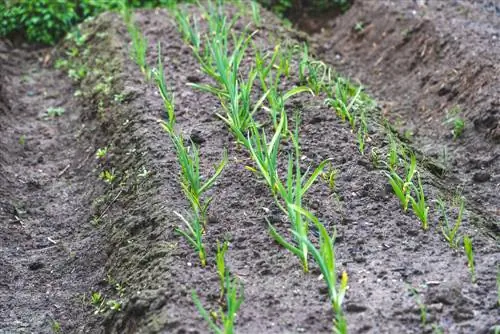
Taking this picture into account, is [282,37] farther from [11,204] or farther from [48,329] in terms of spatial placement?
[48,329]

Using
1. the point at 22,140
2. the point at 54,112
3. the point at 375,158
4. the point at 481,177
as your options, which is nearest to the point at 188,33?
the point at 54,112

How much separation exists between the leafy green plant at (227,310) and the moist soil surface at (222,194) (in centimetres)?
4

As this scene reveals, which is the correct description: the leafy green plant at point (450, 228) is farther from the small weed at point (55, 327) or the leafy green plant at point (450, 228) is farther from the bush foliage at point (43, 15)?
the bush foliage at point (43, 15)

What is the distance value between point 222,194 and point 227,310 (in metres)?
0.81

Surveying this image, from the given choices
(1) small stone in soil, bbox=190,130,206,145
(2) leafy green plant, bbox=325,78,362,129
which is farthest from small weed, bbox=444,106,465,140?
(1) small stone in soil, bbox=190,130,206,145

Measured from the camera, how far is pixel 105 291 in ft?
10.5

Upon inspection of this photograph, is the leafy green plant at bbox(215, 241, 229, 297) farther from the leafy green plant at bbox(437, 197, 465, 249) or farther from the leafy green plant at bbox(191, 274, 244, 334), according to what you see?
the leafy green plant at bbox(437, 197, 465, 249)

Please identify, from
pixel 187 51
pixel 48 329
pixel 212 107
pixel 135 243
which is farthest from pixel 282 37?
pixel 48 329

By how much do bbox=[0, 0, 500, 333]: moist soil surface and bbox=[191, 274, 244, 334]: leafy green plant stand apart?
0.14ft

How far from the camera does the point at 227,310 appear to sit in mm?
2629

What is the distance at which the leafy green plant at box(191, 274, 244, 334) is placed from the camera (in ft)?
7.70

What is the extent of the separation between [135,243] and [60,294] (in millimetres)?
431

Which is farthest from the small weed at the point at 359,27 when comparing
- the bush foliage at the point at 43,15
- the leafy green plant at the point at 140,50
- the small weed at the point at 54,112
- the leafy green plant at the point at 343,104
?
the small weed at the point at 54,112

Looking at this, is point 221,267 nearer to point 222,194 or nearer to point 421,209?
point 222,194
